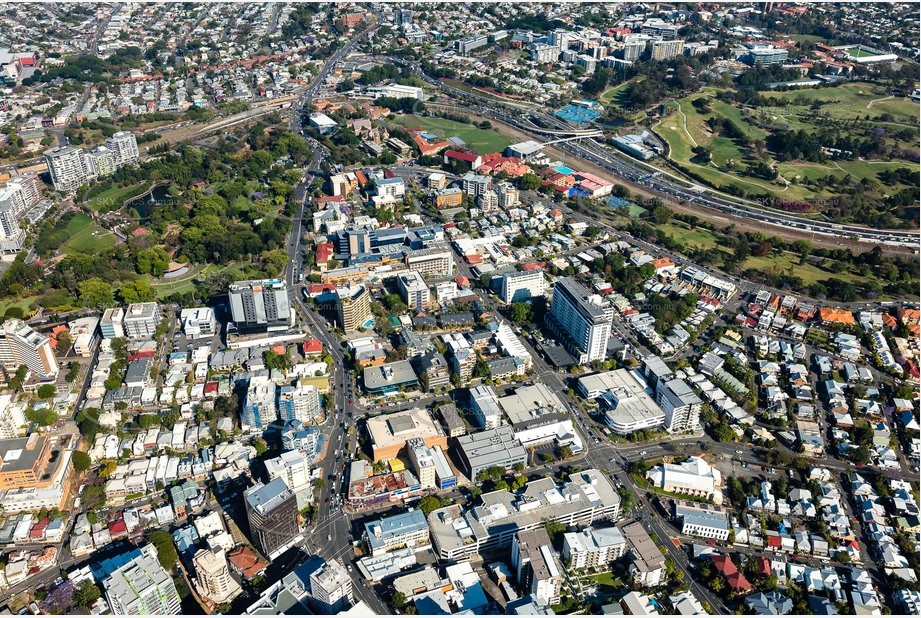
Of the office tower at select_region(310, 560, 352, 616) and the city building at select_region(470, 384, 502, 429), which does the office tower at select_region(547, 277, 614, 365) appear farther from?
the office tower at select_region(310, 560, 352, 616)

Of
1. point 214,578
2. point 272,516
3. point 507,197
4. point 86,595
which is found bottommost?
point 86,595

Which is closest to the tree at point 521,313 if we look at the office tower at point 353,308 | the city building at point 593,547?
A: the office tower at point 353,308

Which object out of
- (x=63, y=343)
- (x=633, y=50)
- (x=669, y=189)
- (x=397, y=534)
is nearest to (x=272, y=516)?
(x=397, y=534)

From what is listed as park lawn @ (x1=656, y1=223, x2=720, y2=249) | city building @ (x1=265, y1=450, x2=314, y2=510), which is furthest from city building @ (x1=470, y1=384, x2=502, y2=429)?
park lawn @ (x1=656, y1=223, x2=720, y2=249)

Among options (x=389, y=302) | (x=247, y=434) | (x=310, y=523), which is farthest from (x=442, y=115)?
(x=310, y=523)

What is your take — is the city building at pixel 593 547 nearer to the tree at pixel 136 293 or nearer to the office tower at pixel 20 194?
the tree at pixel 136 293

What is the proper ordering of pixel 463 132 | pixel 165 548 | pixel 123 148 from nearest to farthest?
1. pixel 165 548
2. pixel 123 148
3. pixel 463 132

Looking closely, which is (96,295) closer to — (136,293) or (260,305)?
(136,293)
